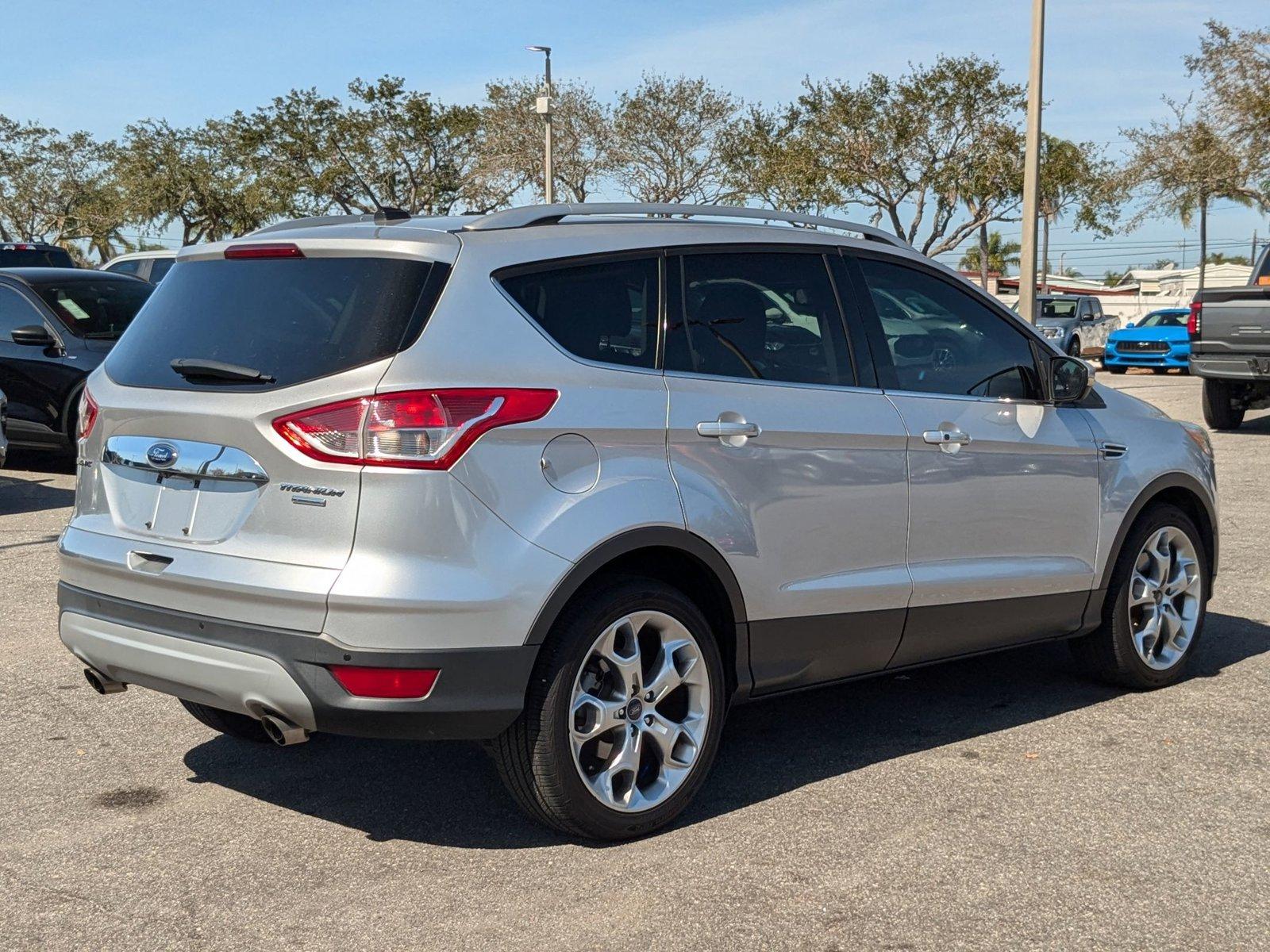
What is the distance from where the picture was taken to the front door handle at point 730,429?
4250mm

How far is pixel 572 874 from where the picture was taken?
394 cm

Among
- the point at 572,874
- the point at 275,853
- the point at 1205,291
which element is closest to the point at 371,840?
the point at 275,853

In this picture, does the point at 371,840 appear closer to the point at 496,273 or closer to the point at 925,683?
the point at 496,273

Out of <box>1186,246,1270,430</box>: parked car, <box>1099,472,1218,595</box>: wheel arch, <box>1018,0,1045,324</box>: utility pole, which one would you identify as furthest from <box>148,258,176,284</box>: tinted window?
<box>1099,472,1218,595</box>: wheel arch

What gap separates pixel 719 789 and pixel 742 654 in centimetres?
51

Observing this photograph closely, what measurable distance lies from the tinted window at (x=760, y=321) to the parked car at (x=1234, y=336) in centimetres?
1230

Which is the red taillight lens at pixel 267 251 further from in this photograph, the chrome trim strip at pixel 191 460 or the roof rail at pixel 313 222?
the chrome trim strip at pixel 191 460

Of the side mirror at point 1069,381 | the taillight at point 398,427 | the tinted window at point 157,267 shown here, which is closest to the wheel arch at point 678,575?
the taillight at point 398,427

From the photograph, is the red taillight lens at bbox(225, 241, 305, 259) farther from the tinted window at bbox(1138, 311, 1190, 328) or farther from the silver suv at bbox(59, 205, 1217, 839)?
the tinted window at bbox(1138, 311, 1190, 328)

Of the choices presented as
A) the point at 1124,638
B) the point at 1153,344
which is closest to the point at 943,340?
the point at 1124,638

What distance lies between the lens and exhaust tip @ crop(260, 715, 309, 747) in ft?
12.5

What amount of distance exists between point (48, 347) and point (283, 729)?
9.32 m

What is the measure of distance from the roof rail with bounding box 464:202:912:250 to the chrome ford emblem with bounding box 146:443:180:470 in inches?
39.9

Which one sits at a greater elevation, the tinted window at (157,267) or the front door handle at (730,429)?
the tinted window at (157,267)
